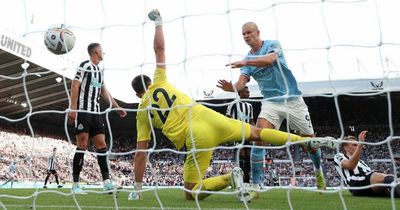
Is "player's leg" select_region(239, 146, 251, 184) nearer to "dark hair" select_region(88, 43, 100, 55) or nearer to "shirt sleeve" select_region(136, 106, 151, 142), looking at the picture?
"shirt sleeve" select_region(136, 106, 151, 142)

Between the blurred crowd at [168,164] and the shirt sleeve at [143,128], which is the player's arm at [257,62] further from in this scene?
the blurred crowd at [168,164]

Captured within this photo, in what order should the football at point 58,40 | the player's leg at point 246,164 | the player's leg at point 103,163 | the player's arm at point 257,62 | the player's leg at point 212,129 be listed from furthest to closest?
the player's leg at point 246,164 < the player's leg at point 103,163 < the football at point 58,40 < the player's leg at point 212,129 < the player's arm at point 257,62

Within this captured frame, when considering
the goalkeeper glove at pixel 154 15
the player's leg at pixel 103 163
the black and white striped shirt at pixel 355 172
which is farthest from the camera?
the black and white striped shirt at pixel 355 172

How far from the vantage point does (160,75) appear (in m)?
4.38

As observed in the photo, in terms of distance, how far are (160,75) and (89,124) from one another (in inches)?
57.1

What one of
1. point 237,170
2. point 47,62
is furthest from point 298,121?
point 47,62

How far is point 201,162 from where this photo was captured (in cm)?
411

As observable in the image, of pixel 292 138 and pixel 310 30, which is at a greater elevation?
pixel 310 30

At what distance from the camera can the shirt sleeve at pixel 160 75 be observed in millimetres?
4375

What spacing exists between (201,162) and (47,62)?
18.3 m

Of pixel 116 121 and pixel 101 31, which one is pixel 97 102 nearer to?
pixel 101 31

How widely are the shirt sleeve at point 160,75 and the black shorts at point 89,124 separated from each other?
131cm

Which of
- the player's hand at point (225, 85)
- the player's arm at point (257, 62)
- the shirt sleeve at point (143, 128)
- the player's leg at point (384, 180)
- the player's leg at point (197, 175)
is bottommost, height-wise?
the player's leg at point (384, 180)

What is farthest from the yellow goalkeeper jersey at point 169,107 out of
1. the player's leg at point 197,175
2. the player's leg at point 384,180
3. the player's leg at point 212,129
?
the player's leg at point 384,180
